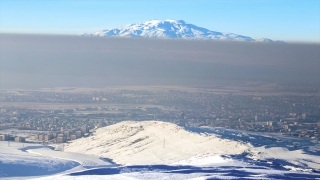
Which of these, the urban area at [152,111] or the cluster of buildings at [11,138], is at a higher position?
the urban area at [152,111]

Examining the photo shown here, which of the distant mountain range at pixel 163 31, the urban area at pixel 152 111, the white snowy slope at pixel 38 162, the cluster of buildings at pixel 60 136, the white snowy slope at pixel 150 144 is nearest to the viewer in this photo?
the white snowy slope at pixel 38 162

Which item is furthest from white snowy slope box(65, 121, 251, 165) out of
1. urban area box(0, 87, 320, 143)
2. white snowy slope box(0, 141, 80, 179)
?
urban area box(0, 87, 320, 143)

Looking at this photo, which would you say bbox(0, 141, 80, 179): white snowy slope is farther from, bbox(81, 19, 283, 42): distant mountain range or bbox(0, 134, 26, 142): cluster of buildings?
bbox(81, 19, 283, 42): distant mountain range

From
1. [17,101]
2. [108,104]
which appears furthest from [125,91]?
[17,101]

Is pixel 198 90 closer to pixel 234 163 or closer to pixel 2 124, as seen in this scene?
pixel 2 124

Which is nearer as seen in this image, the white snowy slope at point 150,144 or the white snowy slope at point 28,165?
the white snowy slope at point 28,165

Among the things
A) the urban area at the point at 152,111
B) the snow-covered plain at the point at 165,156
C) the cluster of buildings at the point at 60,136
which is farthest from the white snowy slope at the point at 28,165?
the urban area at the point at 152,111

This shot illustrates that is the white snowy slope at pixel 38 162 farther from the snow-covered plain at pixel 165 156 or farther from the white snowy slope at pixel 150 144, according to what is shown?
the white snowy slope at pixel 150 144

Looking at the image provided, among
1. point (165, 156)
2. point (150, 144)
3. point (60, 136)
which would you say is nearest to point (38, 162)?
point (165, 156)
